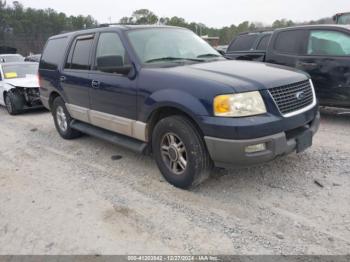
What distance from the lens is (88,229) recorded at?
336 cm

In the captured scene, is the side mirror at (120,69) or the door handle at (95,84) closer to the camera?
the side mirror at (120,69)

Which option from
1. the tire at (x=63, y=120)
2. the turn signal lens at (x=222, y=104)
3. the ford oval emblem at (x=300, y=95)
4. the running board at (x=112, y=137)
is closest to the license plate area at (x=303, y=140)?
the ford oval emblem at (x=300, y=95)

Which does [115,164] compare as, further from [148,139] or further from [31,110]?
[31,110]

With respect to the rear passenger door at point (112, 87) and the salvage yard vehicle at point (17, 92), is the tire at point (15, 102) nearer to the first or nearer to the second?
the salvage yard vehicle at point (17, 92)

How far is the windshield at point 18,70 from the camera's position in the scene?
402 inches

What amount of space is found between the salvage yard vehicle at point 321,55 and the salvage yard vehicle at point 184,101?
2.29m

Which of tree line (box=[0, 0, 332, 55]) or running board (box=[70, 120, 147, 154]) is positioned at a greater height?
tree line (box=[0, 0, 332, 55])

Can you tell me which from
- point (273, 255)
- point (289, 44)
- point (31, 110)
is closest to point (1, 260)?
point (273, 255)

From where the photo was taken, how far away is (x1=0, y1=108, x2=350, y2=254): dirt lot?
3.05 meters

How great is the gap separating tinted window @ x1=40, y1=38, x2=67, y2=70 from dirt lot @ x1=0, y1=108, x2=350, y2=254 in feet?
6.13

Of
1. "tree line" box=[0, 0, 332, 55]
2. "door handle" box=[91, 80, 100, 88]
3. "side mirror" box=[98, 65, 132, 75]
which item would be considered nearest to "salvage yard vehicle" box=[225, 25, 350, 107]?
"side mirror" box=[98, 65, 132, 75]

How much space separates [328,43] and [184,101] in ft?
13.4

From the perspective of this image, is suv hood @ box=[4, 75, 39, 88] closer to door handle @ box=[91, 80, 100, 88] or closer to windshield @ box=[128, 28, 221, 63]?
door handle @ box=[91, 80, 100, 88]

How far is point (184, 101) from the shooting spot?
12.0ft
